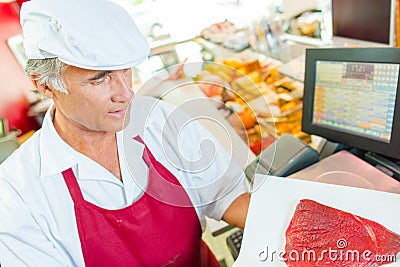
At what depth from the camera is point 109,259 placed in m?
0.84

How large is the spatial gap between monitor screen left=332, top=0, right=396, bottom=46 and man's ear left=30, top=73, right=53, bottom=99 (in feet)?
3.69

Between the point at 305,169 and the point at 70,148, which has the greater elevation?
the point at 70,148

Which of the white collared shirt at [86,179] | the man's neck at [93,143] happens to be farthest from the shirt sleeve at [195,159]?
the man's neck at [93,143]

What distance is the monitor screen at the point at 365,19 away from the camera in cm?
122

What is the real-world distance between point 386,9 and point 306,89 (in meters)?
0.55

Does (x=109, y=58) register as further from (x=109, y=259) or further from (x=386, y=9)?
(x=386, y=9)

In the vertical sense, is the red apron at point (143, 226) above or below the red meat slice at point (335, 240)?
below

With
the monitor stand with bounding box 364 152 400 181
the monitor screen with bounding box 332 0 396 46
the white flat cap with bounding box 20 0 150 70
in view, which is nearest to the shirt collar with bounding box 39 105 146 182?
the white flat cap with bounding box 20 0 150 70

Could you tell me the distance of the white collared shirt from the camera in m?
0.77

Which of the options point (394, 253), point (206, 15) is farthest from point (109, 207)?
point (206, 15)

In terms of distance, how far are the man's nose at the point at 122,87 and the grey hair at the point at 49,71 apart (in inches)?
3.9

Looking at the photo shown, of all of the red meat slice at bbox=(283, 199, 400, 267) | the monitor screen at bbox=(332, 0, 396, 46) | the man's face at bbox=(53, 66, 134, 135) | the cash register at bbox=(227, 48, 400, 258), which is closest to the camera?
the red meat slice at bbox=(283, 199, 400, 267)

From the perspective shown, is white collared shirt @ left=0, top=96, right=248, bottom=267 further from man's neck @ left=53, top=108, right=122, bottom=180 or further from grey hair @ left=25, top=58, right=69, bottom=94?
grey hair @ left=25, top=58, right=69, bottom=94

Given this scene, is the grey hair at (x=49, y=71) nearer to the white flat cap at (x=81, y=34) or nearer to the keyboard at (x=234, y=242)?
the white flat cap at (x=81, y=34)
